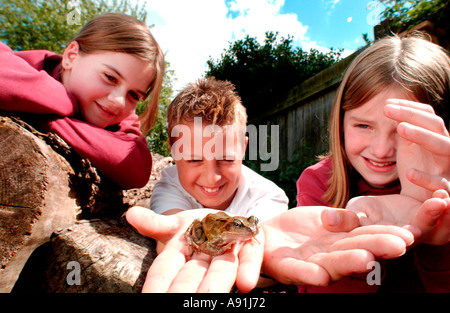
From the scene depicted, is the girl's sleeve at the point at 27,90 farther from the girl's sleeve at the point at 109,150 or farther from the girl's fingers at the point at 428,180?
the girl's fingers at the point at 428,180

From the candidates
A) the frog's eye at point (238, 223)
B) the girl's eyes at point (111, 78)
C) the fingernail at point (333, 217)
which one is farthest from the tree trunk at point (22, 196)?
the fingernail at point (333, 217)

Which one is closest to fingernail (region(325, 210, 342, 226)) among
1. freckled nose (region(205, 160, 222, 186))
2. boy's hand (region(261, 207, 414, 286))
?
boy's hand (region(261, 207, 414, 286))

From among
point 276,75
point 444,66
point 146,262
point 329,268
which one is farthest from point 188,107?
point 276,75

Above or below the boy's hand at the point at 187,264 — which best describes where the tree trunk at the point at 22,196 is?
above

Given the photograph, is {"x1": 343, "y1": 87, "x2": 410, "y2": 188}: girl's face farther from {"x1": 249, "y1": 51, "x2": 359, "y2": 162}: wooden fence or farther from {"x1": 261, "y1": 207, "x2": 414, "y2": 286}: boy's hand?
{"x1": 249, "y1": 51, "x2": 359, "y2": 162}: wooden fence

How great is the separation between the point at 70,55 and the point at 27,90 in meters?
1.09

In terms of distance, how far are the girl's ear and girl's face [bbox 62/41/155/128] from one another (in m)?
0.02

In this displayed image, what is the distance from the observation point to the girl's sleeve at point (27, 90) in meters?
1.91

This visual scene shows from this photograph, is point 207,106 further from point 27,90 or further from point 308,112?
point 308,112

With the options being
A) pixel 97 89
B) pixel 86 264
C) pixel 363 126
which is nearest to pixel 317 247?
pixel 363 126

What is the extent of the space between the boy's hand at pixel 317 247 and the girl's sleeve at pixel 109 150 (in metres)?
1.25

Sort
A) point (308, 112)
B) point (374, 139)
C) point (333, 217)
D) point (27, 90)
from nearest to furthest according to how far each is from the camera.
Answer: point (333, 217)
point (27, 90)
point (374, 139)
point (308, 112)

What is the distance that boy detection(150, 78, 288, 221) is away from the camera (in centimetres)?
269

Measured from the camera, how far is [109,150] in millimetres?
2270
